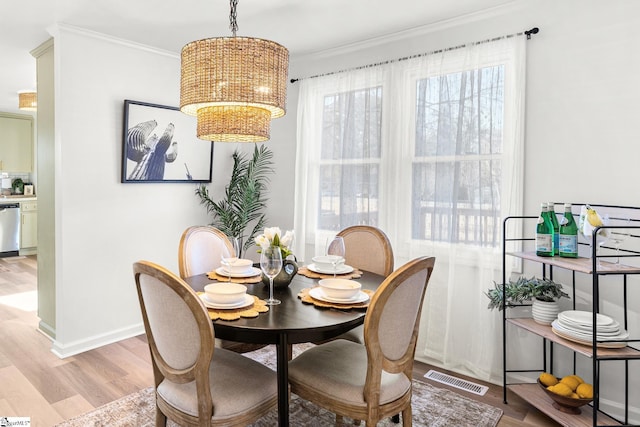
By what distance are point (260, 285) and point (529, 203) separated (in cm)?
178

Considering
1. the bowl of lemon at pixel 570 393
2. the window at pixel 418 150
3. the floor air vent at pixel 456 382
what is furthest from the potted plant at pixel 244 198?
the bowl of lemon at pixel 570 393

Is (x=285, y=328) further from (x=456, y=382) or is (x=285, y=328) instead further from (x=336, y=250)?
(x=456, y=382)

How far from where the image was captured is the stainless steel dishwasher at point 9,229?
255 inches

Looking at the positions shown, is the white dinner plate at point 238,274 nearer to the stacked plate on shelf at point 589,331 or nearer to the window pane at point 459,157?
the window pane at point 459,157

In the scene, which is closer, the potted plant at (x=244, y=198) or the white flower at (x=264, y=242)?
the white flower at (x=264, y=242)

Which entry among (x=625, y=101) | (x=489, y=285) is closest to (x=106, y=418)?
(x=489, y=285)

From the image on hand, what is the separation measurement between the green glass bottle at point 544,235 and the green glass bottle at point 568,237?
56 mm

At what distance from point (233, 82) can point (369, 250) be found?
4.66ft

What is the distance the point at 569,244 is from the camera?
7.20 ft

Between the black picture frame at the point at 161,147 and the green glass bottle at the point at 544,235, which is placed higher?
the black picture frame at the point at 161,147

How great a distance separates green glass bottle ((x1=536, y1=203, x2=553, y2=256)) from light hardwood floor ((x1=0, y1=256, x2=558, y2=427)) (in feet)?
3.18

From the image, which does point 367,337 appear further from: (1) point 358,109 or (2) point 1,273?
(2) point 1,273

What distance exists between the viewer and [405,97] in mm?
3104

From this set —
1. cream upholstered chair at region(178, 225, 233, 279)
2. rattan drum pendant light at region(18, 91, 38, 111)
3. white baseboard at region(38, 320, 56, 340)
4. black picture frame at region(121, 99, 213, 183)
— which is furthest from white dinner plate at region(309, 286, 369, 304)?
rattan drum pendant light at region(18, 91, 38, 111)
